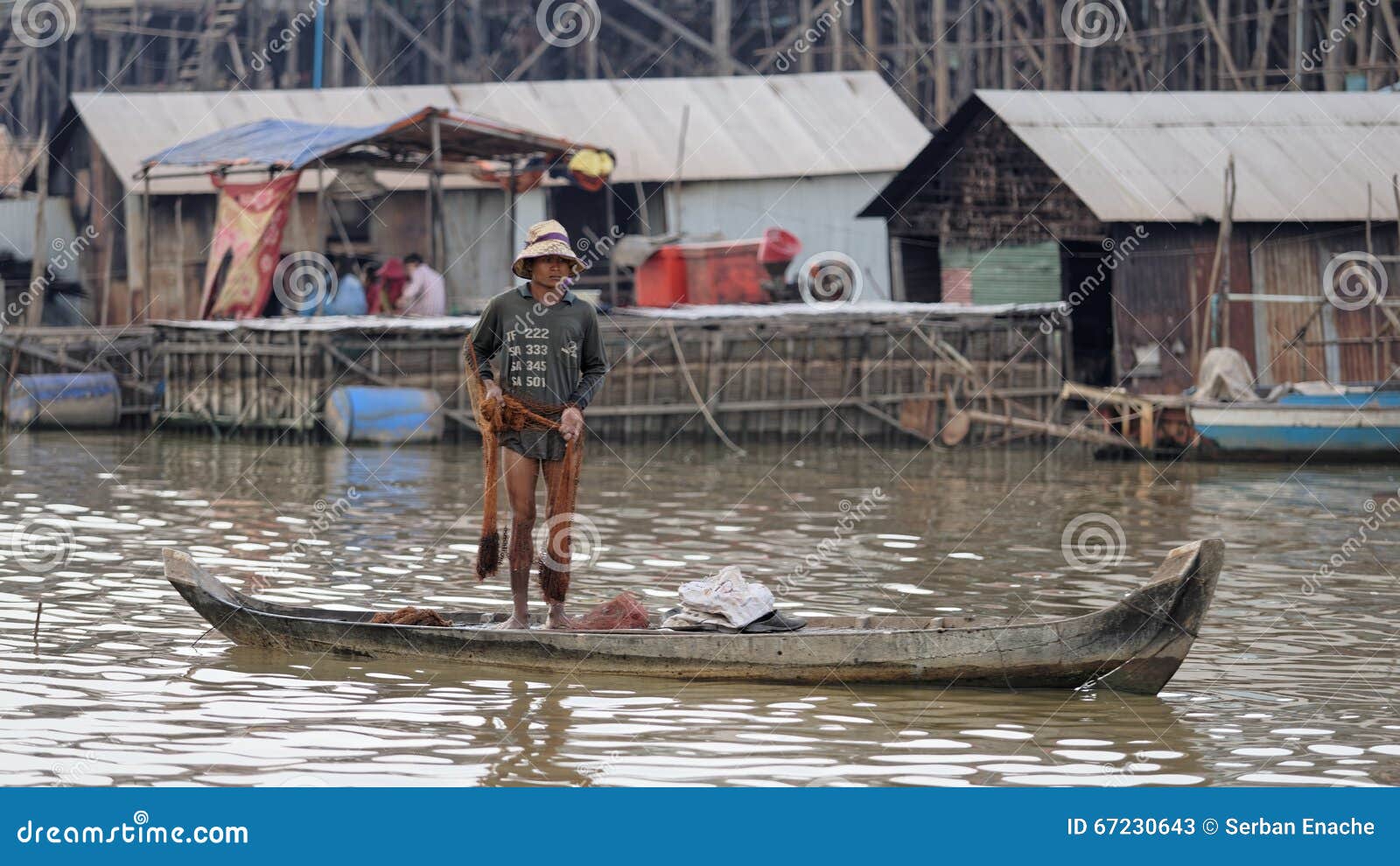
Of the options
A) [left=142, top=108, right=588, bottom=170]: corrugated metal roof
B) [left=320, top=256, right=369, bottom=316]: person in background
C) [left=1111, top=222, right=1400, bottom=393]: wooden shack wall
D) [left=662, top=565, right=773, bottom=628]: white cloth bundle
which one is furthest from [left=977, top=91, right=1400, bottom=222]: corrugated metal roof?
[left=662, top=565, right=773, bottom=628]: white cloth bundle

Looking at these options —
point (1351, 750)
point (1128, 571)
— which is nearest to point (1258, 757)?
point (1351, 750)

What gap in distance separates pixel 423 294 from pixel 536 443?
14.2m

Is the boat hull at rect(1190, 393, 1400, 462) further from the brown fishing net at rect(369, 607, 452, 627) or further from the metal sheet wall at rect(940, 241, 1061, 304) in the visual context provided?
the brown fishing net at rect(369, 607, 452, 627)

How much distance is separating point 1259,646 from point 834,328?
40.7 feet

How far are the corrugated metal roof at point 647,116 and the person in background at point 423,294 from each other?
5537 millimetres

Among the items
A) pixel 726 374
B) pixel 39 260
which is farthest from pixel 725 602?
pixel 39 260

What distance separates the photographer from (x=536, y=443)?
8.17 m

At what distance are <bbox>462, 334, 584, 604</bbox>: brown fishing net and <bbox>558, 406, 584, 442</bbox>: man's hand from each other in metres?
0.04

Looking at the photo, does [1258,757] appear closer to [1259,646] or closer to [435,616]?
[1259,646]

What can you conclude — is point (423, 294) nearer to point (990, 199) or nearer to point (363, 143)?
point (363, 143)

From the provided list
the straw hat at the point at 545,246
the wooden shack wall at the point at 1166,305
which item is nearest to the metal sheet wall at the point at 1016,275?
the wooden shack wall at the point at 1166,305

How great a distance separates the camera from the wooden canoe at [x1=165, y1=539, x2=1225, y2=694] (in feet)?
24.0

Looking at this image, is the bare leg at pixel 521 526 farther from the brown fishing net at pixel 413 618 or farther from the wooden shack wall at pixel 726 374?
the wooden shack wall at pixel 726 374

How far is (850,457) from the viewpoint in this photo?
770 inches
